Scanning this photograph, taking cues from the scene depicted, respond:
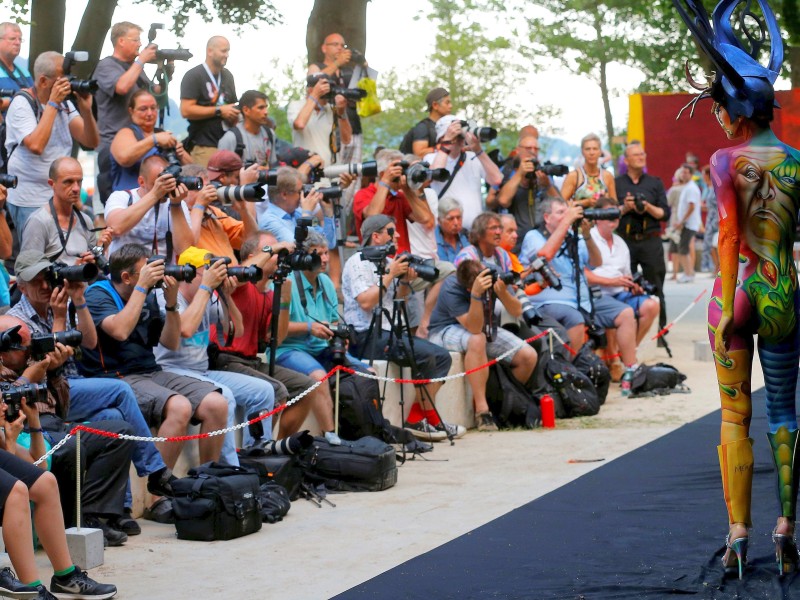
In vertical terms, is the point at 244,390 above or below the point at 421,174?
below

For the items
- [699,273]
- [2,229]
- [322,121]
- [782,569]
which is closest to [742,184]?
[782,569]

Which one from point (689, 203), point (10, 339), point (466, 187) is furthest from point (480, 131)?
point (689, 203)

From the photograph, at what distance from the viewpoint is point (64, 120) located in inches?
366

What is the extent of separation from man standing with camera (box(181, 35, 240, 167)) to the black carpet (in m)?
4.15

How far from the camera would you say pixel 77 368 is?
716cm

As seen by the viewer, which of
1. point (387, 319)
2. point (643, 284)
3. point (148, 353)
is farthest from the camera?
point (643, 284)

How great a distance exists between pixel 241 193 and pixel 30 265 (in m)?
2.13

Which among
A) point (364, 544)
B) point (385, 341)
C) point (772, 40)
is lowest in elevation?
point (364, 544)

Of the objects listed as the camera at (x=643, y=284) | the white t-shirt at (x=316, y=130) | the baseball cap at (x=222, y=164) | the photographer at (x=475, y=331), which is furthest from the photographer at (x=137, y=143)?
the camera at (x=643, y=284)

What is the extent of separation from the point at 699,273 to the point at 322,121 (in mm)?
15399

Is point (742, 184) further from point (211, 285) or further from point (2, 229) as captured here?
point (2, 229)

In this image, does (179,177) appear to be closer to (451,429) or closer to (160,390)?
(160,390)

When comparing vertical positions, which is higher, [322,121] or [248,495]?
[322,121]

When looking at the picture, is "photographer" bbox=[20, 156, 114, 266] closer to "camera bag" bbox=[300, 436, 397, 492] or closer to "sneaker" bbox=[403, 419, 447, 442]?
"camera bag" bbox=[300, 436, 397, 492]
